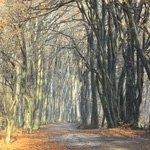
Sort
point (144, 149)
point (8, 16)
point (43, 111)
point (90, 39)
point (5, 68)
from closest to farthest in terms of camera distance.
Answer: point (144, 149)
point (5, 68)
point (8, 16)
point (90, 39)
point (43, 111)

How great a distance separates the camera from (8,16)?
715 inches

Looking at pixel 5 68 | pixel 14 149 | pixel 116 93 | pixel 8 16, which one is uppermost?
pixel 8 16

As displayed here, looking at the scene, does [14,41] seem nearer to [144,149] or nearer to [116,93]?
[116,93]

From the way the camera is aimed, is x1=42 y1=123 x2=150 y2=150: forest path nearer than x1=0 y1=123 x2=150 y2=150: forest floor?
Yes

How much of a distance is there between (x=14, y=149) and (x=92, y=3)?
11.9 m

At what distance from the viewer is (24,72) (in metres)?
21.0

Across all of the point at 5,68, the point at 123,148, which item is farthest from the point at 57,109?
the point at 123,148

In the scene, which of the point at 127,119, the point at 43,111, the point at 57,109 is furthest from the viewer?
the point at 57,109

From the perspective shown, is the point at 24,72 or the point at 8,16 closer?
the point at 8,16

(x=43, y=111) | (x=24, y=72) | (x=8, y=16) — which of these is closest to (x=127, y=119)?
(x=24, y=72)

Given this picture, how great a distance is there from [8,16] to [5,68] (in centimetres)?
361

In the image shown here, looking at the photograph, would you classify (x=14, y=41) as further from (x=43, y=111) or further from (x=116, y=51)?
(x=43, y=111)

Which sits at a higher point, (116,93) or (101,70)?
(101,70)

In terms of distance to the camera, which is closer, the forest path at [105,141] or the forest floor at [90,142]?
the forest path at [105,141]
